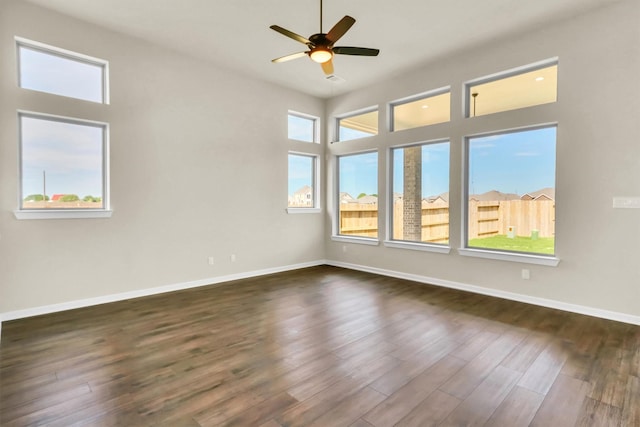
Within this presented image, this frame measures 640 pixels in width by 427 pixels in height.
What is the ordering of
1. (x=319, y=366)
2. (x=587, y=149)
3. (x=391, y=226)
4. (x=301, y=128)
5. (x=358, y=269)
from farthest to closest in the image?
(x=301, y=128) → (x=358, y=269) → (x=391, y=226) → (x=587, y=149) → (x=319, y=366)

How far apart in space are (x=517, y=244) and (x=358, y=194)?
2928 mm

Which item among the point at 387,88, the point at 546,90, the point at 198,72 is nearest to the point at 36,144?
the point at 198,72

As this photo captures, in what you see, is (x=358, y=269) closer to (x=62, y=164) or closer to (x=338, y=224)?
(x=338, y=224)

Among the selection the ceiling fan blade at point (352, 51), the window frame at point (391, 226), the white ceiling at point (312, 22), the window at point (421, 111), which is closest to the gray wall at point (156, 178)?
the white ceiling at point (312, 22)

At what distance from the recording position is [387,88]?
5.61m

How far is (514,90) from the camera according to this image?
14.4ft

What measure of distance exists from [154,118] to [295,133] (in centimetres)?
263

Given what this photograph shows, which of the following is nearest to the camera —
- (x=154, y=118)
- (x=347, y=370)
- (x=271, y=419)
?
(x=271, y=419)

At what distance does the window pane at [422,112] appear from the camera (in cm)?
505

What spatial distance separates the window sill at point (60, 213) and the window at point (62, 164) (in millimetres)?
84

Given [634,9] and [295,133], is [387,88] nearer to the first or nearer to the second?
[295,133]

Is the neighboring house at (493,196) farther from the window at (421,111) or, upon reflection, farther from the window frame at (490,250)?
the window at (421,111)

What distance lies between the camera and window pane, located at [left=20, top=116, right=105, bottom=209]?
3650 millimetres

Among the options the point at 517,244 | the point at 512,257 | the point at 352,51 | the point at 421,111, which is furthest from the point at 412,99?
the point at 512,257
